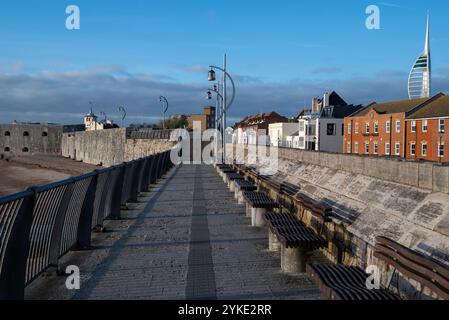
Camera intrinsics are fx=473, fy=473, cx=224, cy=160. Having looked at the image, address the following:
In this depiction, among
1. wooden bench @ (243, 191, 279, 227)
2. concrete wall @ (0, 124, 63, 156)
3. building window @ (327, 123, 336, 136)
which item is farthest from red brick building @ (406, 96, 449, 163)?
concrete wall @ (0, 124, 63, 156)

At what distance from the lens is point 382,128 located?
58.6 meters

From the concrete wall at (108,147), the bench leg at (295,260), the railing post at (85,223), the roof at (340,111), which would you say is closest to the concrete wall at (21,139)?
the concrete wall at (108,147)

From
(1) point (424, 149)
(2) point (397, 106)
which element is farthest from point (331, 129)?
(1) point (424, 149)

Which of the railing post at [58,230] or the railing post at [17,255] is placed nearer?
the railing post at [17,255]

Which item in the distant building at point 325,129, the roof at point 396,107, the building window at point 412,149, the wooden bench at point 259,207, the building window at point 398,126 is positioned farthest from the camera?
the distant building at point 325,129

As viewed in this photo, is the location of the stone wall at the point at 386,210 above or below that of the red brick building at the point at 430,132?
below

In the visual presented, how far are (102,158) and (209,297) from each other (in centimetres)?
7027

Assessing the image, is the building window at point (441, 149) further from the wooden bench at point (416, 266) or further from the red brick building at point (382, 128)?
the wooden bench at point (416, 266)

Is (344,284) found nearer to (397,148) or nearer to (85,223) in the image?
(85,223)

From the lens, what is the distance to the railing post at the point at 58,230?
5855 millimetres

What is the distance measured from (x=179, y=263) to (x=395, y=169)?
11.4 ft

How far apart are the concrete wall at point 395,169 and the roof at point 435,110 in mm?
41806

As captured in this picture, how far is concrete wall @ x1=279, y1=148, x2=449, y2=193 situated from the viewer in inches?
228

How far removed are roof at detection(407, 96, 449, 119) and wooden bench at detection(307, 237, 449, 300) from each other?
47.0 meters
